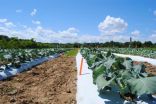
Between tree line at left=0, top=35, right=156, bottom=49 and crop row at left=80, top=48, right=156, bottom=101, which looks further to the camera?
tree line at left=0, top=35, right=156, bottom=49

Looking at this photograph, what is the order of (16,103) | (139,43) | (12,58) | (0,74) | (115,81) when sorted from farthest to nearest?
(139,43)
(12,58)
(0,74)
(16,103)
(115,81)

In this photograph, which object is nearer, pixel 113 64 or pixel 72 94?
pixel 113 64

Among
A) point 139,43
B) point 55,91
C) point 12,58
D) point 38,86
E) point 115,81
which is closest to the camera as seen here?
point 115,81

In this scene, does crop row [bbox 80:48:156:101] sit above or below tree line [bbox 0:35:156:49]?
above

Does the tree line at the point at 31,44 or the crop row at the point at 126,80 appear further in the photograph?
the tree line at the point at 31,44

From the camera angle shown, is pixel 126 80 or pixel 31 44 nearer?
pixel 126 80

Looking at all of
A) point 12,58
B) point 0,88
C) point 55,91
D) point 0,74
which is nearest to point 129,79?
point 55,91

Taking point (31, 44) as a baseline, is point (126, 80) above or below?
above

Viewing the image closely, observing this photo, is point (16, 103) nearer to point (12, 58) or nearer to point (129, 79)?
point (129, 79)

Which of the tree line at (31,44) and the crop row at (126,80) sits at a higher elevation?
the crop row at (126,80)

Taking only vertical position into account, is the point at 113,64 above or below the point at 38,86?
above

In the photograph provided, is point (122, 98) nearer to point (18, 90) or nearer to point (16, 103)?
point (16, 103)

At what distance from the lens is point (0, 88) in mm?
8391

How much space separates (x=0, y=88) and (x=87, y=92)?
3.05 m
